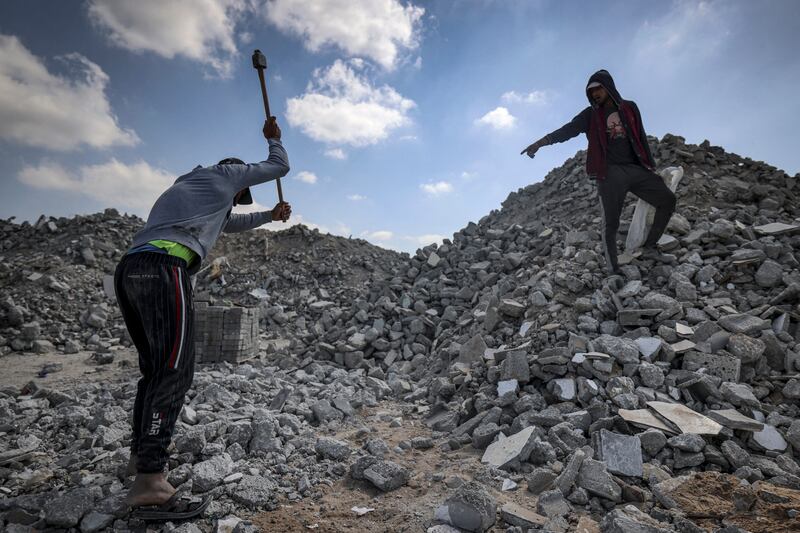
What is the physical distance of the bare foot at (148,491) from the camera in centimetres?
216

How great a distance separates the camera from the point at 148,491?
218 cm

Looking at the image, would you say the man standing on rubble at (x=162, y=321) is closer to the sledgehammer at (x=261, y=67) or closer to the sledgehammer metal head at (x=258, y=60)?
the sledgehammer at (x=261, y=67)

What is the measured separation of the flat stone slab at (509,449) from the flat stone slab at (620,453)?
1.52ft

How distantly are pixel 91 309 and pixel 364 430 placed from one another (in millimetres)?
9993

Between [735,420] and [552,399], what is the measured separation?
126 cm

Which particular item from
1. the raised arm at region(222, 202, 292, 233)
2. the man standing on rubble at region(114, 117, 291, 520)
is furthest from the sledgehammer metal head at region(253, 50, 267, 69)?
the man standing on rubble at region(114, 117, 291, 520)

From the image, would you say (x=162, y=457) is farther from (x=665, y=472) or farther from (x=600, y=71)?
(x=600, y=71)

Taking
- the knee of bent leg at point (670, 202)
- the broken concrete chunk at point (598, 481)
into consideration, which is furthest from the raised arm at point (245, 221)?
the knee of bent leg at point (670, 202)

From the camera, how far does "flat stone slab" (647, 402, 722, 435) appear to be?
2.83m

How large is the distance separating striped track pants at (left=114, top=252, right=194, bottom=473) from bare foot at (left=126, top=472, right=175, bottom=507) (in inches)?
1.6

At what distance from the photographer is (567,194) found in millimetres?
8938

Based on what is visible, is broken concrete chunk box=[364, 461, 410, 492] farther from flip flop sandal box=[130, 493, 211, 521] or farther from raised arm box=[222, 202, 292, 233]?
raised arm box=[222, 202, 292, 233]

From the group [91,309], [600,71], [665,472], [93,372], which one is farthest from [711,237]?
[91,309]

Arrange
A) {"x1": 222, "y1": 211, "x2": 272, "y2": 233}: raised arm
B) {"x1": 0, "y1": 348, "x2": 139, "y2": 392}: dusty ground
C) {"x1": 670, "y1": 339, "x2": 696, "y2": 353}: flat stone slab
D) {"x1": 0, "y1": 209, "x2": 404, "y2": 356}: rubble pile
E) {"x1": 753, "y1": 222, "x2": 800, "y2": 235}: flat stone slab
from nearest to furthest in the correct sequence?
{"x1": 222, "y1": 211, "x2": 272, "y2": 233}: raised arm
{"x1": 670, "y1": 339, "x2": 696, "y2": 353}: flat stone slab
{"x1": 753, "y1": 222, "x2": 800, "y2": 235}: flat stone slab
{"x1": 0, "y1": 348, "x2": 139, "y2": 392}: dusty ground
{"x1": 0, "y1": 209, "x2": 404, "y2": 356}: rubble pile
